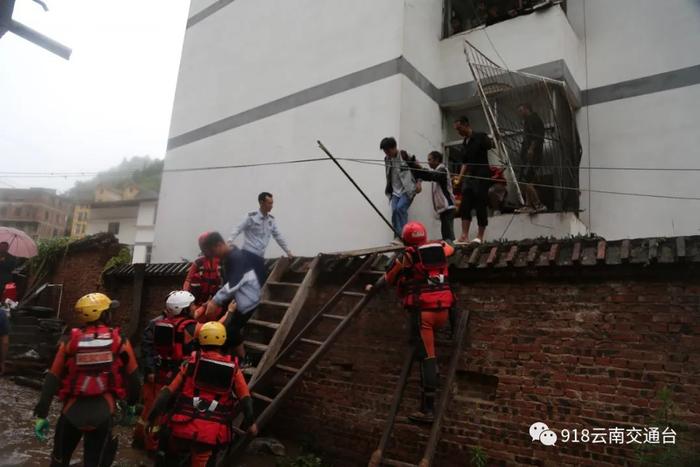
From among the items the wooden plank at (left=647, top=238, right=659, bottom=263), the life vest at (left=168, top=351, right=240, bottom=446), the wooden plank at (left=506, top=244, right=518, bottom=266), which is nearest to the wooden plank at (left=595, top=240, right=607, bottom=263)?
the wooden plank at (left=647, top=238, right=659, bottom=263)

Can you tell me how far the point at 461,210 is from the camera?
662 centimetres

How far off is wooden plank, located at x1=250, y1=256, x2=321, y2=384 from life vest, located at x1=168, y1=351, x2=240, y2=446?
1221 millimetres

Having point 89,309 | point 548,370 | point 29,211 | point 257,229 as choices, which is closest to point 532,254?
point 548,370

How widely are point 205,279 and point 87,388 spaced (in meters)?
2.41

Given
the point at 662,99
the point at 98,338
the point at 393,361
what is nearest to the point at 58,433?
the point at 98,338

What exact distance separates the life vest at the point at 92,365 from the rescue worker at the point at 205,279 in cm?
207

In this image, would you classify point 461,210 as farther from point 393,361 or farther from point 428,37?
point 428,37

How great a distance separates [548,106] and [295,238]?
15.9 ft

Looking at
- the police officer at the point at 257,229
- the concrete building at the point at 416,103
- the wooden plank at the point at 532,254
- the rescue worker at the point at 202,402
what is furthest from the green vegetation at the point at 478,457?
the concrete building at the point at 416,103

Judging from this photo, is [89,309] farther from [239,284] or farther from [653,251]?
[653,251]

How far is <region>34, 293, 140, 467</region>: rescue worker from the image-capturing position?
3.79m

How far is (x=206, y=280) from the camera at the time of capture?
6.08 metres

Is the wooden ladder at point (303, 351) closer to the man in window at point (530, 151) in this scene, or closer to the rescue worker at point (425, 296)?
the rescue worker at point (425, 296)

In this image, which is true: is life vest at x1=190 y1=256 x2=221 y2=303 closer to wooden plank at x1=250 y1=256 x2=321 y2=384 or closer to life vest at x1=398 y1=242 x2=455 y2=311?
wooden plank at x1=250 y1=256 x2=321 y2=384
